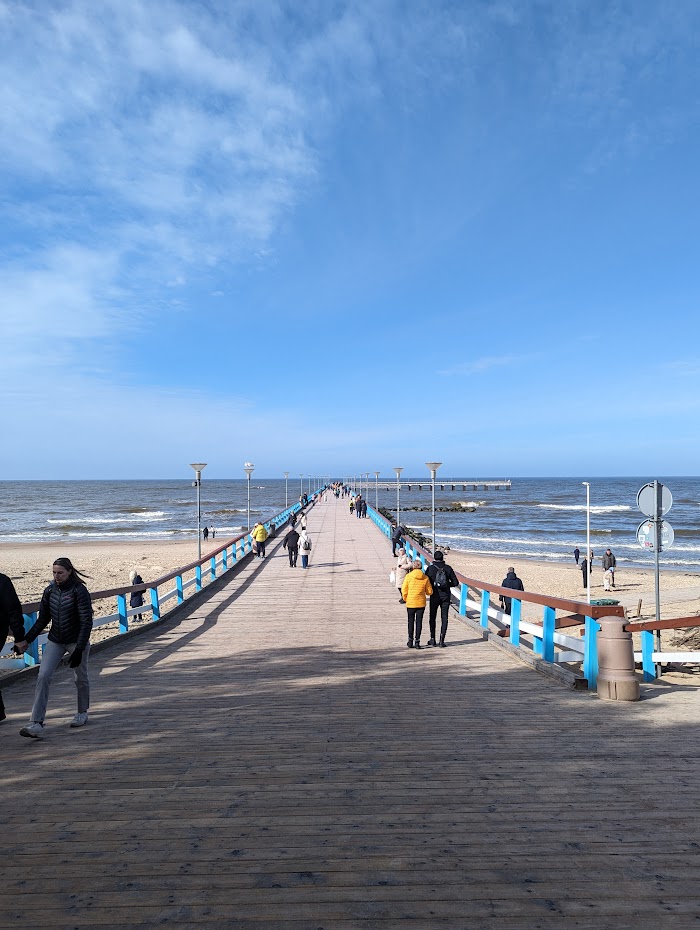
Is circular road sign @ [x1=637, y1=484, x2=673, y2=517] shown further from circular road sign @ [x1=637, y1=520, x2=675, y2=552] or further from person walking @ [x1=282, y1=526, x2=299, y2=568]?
person walking @ [x1=282, y1=526, x2=299, y2=568]

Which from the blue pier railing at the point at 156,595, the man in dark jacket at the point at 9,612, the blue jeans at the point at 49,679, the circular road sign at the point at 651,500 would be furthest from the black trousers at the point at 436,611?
the man in dark jacket at the point at 9,612

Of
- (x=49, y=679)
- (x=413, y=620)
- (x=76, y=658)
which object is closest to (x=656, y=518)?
(x=413, y=620)

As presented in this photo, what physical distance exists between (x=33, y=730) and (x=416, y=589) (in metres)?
5.37

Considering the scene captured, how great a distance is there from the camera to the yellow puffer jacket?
9.30 metres

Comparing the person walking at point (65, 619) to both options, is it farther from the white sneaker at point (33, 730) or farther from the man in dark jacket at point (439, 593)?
the man in dark jacket at point (439, 593)

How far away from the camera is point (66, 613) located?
5.80m

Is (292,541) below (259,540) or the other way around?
the other way around

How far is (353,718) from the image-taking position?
19.7 ft

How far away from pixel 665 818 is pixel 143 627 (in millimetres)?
8852

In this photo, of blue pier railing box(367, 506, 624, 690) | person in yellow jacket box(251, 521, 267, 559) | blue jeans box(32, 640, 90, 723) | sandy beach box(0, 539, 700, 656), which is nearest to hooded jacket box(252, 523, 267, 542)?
person in yellow jacket box(251, 521, 267, 559)

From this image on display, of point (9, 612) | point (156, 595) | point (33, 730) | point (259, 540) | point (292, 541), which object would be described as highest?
point (9, 612)

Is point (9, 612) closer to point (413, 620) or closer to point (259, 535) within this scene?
point (413, 620)

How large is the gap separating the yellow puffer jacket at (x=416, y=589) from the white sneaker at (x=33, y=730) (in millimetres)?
5160

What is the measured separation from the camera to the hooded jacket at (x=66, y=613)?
5.79 metres
